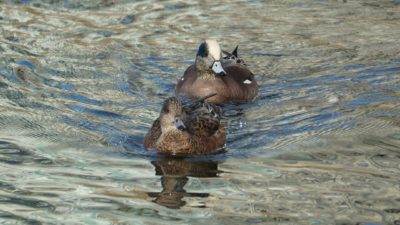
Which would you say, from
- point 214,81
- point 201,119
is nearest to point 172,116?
point 201,119

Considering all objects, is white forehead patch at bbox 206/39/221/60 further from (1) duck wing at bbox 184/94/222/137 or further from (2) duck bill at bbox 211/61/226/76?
(1) duck wing at bbox 184/94/222/137

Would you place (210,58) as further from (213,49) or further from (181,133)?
(181,133)

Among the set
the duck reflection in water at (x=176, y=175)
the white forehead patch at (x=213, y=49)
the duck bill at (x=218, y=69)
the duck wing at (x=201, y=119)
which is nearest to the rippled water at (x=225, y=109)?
the duck reflection in water at (x=176, y=175)

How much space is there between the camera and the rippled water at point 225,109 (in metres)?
7.91

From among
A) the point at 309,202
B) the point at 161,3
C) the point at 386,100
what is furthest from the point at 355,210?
the point at 161,3

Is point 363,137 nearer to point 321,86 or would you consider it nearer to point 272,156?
point 272,156

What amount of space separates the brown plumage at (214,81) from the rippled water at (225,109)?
245mm

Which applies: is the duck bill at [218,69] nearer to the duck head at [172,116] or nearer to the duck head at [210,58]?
the duck head at [210,58]

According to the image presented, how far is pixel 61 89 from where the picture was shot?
12430 mm

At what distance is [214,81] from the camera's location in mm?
12766

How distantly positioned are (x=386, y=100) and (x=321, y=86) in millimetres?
1229

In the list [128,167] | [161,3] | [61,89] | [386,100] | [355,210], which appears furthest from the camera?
[161,3]

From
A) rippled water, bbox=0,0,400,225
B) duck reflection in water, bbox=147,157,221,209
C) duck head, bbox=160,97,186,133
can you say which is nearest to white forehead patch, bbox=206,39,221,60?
rippled water, bbox=0,0,400,225

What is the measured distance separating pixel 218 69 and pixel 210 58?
0.23 metres
